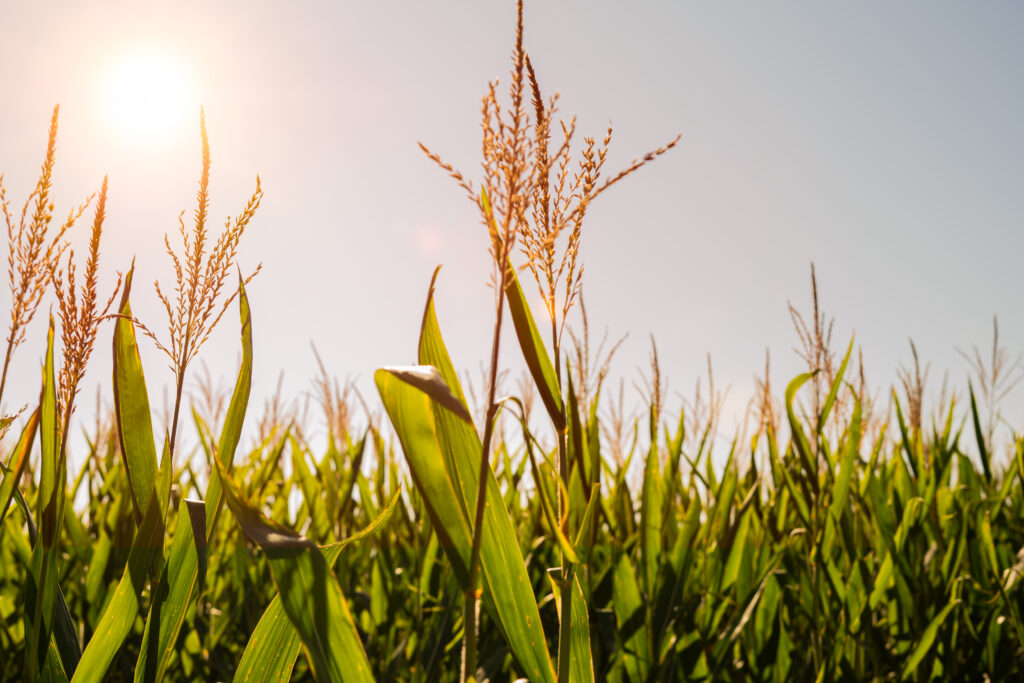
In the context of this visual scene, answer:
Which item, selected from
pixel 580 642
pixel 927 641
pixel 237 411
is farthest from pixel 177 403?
pixel 927 641

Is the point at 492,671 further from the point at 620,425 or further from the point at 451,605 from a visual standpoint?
the point at 620,425

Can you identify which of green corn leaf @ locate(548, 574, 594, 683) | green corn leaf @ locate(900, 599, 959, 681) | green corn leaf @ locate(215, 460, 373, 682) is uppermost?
green corn leaf @ locate(215, 460, 373, 682)

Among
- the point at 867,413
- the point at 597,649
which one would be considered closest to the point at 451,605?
the point at 597,649

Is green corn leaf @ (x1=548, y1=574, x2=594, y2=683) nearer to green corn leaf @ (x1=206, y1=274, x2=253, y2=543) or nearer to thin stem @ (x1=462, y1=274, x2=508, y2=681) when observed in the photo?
thin stem @ (x1=462, y1=274, x2=508, y2=681)

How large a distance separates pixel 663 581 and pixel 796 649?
0.70 metres

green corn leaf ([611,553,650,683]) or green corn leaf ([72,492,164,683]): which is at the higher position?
green corn leaf ([72,492,164,683])

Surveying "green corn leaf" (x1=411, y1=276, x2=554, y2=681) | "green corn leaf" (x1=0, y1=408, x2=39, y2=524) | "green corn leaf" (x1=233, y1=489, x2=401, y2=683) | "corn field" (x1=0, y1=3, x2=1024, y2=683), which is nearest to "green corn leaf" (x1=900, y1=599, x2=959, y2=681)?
"corn field" (x1=0, y1=3, x2=1024, y2=683)

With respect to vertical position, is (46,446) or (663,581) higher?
(46,446)

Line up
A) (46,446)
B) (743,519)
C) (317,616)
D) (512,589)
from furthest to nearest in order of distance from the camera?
1. (743,519)
2. (46,446)
3. (512,589)
4. (317,616)

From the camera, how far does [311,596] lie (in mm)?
541

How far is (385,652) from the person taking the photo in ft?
7.10

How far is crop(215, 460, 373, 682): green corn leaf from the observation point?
524mm

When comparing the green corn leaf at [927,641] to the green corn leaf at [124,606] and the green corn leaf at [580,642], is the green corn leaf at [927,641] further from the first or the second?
the green corn leaf at [124,606]

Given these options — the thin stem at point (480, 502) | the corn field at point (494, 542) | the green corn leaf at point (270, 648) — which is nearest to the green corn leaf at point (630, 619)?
the corn field at point (494, 542)
